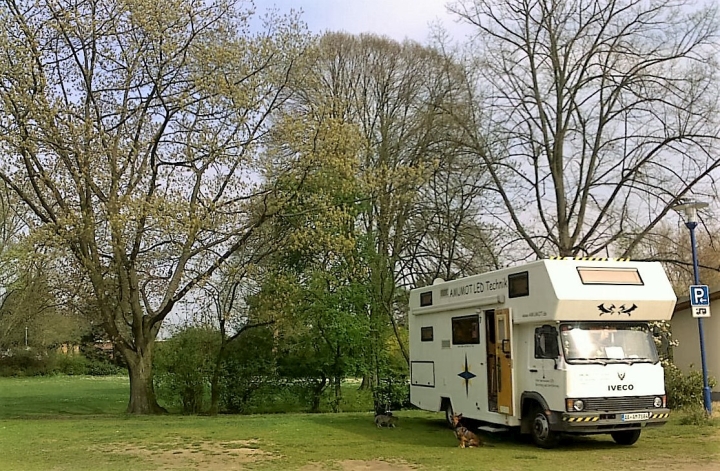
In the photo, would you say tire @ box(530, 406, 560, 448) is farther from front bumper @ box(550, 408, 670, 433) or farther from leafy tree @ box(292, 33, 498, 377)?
leafy tree @ box(292, 33, 498, 377)

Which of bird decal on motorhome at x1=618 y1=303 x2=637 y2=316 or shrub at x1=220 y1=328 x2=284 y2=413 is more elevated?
bird decal on motorhome at x1=618 y1=303 x2=637 y2=316

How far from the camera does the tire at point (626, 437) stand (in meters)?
13.0

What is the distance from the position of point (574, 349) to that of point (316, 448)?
4.69 m

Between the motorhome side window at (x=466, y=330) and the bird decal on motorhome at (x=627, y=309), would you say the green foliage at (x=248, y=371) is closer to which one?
the motorhome side window at (x=466, y=330)

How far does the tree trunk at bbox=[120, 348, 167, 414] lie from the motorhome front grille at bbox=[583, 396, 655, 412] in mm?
14566

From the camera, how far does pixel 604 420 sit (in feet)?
39.8

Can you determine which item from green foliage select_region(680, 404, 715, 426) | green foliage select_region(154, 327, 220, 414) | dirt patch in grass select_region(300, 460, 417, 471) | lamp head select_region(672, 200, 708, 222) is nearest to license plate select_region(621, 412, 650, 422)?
dirt patch in grass select_region(300, 460, 417, 471)

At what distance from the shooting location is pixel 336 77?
30359mm

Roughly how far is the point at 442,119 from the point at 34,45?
46.2 ft

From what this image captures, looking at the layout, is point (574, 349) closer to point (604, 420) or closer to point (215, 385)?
point (604, 420)

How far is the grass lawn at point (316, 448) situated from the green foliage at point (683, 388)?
1.28 ft

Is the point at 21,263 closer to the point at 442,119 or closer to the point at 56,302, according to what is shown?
the point at 56,302

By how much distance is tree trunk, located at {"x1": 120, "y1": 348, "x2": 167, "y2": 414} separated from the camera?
22547mm

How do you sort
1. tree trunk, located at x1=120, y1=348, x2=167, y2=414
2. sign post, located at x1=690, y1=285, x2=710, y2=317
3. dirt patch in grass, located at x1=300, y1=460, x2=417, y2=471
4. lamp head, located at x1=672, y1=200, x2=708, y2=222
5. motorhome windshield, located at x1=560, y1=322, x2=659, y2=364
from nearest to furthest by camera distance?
1. dirt patch in grass, located at x1=300, y1=460, x2=417, y2=471
2. motorhome windshield, located at x1=560, y1=322, x2=659, y2=364
3. sign post, located at x1=690, y1=285, x2=710, y2=317
4. lamp head, located at x1=672, y1=200, x2=708, y2=222
5. tree trunk, located at x1=120, y1=348, x2=167, y2=414
